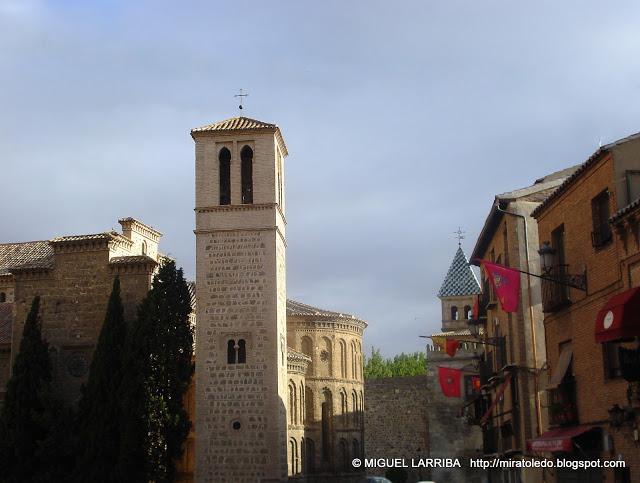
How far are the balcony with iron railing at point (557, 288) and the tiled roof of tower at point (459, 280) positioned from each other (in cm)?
3551

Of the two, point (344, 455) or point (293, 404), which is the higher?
point (293, 404)

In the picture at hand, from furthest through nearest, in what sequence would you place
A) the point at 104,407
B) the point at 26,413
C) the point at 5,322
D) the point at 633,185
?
1. the point at 5,322
2. the point at 26,413
3. the point at 104,407
4. the point at 633,185

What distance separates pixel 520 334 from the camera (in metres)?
23.7

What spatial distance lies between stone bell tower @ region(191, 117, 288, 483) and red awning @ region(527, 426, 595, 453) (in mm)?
12591

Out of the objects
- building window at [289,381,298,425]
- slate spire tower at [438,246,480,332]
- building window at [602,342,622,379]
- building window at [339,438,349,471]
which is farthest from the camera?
slate spire tower at [438,246,480,332]

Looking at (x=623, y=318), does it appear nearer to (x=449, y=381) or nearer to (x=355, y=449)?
(x=449, y=381)

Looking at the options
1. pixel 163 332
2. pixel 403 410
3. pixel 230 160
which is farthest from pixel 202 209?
pixel 403 410

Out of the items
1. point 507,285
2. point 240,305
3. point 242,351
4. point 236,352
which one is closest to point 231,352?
point 236,352

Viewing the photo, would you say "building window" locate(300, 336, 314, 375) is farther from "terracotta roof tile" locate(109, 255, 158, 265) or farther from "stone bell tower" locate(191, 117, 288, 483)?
"terracotta roof tile" locate(109, 255, 158, 265)

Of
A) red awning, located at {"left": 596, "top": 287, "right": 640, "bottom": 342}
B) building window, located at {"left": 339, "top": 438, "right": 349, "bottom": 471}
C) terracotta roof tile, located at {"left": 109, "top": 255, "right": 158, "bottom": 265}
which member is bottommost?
building window, located at {"left": 339, "top": 438, "right": 349, "bottom": 471}

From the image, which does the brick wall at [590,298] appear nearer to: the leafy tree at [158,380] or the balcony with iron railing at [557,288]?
the balcony with iron railing at [557,288]

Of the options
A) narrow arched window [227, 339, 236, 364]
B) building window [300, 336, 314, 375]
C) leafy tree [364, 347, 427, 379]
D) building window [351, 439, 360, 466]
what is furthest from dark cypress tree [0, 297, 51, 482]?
leafy tree [364, 347, 427, 379]

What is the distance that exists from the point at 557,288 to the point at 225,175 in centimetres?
1663

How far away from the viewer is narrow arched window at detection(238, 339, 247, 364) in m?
31.3
